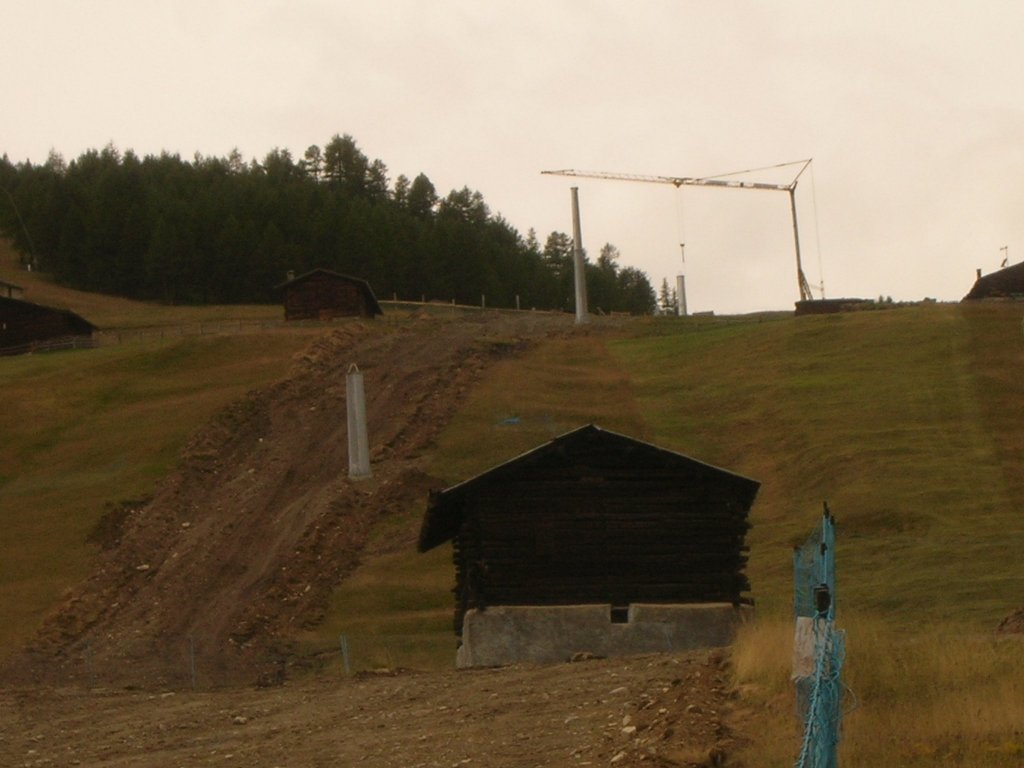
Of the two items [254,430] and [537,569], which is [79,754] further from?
[254,430]

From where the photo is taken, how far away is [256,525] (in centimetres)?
5278

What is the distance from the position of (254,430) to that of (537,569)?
34931mm

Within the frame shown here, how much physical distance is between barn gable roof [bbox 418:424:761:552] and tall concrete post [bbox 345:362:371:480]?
81.5 feet

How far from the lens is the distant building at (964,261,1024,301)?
108938 millimetres

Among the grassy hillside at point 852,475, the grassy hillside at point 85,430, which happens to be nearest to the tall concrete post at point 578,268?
the grassy hillside at point 852,475

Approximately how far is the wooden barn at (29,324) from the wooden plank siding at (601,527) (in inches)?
2992

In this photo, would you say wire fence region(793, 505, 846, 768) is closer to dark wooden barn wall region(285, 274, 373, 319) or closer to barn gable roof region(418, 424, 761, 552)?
barn gable roof region(418, 424, 761, 552)

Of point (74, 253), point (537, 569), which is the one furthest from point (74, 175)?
point (537, 569)

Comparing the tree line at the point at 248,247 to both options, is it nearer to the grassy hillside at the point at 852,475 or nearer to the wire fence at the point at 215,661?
the grassy hillside at the point at 852,475

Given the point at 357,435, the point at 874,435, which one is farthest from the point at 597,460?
the point at 874,435

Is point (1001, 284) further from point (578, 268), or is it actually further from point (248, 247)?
point (248, 247)

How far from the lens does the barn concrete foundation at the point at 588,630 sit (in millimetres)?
31234

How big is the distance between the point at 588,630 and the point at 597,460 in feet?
11.0

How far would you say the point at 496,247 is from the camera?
163m
